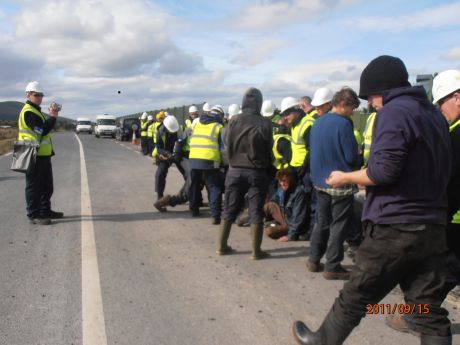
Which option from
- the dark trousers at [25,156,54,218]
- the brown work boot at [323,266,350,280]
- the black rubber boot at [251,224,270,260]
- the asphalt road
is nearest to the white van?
the asphalt road

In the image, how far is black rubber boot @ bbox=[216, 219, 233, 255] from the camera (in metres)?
5.34

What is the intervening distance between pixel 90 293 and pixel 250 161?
225 centimetres

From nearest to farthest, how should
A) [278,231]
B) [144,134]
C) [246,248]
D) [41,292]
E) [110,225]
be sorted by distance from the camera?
[41,292]
[246,248]
[278,231]
[110,225]
[144,134]

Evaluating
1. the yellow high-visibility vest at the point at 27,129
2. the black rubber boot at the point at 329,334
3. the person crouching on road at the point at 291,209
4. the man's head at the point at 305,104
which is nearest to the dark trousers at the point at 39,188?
the yellow high-visibility vest at the point at 27,129

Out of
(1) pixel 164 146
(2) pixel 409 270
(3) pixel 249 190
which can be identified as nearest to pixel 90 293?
(3) pixel 249 190

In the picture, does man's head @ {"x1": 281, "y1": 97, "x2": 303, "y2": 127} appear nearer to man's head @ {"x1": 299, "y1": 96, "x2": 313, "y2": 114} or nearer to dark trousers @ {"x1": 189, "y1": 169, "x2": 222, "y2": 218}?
man's head @ {"x1": 299, "y1": 96, "x2": 313, "y2": 114}

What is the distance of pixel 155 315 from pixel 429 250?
230cm

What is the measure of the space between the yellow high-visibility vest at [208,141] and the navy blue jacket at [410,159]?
4363mm

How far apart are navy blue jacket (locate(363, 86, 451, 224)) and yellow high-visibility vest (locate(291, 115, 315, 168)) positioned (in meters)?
3.11

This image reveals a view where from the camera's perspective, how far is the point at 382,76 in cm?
268

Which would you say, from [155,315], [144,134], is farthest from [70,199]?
[144,134]

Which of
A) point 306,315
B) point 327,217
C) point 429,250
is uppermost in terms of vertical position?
point 429,250

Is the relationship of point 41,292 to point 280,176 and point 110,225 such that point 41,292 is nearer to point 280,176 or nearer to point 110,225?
point 110,225

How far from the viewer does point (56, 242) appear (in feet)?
19.5
